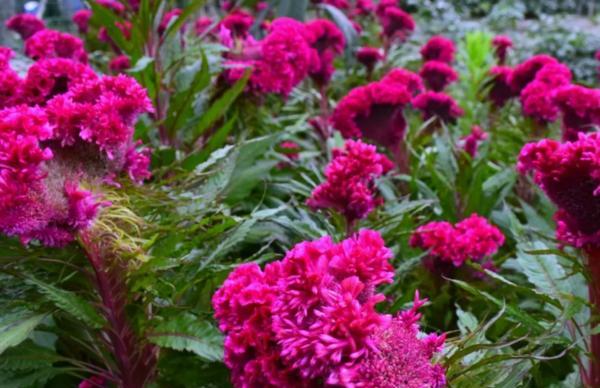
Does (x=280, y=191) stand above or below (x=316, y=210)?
below

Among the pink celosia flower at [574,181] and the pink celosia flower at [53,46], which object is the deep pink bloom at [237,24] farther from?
the pink celosia flower at [574,181]

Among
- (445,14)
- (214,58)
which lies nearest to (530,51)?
(445,14)

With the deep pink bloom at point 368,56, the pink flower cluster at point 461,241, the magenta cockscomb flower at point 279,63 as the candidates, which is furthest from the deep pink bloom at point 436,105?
the pink flower cluster at point 461,241

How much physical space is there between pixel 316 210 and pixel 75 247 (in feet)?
2.15

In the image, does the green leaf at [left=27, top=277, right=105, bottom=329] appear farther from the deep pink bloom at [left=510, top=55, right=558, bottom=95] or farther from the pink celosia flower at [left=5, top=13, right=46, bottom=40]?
the pink celosia flower at [left=5, top=13, right=46, bottom=40]

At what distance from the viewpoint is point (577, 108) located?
74.2 inches

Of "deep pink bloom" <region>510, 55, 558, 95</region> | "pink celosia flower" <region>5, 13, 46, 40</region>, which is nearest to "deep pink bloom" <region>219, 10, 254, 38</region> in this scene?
"pink celosia flower" <region>5, 13, 46, 40</region>

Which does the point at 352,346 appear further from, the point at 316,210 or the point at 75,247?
the point at 316,210

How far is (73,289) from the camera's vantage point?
1282mm

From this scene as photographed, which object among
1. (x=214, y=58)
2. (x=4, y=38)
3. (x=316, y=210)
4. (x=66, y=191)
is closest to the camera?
(x=66, y=191)

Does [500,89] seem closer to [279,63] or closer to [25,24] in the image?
[279,63]

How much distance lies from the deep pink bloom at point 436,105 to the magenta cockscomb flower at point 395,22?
1.11 m

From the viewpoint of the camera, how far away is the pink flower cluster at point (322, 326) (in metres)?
0.78

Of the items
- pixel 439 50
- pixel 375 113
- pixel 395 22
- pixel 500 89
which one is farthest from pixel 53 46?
pixel 395 22
